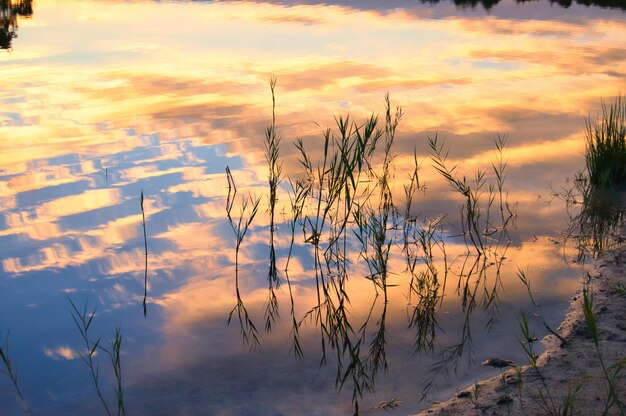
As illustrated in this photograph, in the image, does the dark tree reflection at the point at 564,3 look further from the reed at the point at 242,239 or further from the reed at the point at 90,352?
the reed at the point at 90,352

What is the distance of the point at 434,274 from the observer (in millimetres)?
4480

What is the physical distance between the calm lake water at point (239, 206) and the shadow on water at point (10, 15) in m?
1.08

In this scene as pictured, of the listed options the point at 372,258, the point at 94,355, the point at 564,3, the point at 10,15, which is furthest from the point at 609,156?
the point at 10,15

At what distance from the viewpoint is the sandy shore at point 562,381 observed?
9.98 feet

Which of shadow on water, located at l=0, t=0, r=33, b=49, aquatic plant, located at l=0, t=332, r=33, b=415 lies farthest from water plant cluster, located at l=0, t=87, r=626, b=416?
shadow on water, located at l=0, t=0, r=33, b=49

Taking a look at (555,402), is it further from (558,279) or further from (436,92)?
(436,92)

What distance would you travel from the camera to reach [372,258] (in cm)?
471

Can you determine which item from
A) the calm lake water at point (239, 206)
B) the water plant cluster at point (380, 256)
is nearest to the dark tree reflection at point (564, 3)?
the calm lake water at point (239, 206)

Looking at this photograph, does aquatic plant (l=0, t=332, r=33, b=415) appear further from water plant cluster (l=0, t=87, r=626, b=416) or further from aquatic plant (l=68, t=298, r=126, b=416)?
aquatic plant (l=68, t=298, r=126, b=416)

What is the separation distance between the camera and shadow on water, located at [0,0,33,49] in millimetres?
→ 13709

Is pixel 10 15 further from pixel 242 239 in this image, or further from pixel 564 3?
pixel 242 239

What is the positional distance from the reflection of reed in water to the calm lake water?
0.09 ft

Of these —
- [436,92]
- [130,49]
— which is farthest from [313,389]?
[130,49]

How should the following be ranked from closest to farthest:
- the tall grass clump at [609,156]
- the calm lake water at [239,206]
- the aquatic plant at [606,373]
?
the aquatic plant at [606,373], the calm lake water at [239,206], the tall grass clump at [609,156]
